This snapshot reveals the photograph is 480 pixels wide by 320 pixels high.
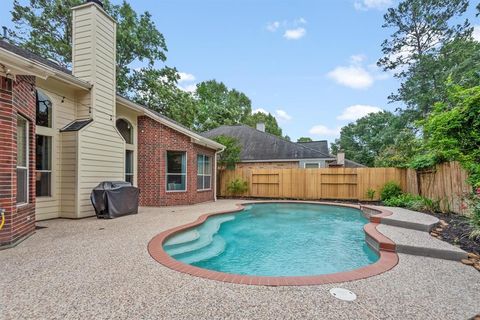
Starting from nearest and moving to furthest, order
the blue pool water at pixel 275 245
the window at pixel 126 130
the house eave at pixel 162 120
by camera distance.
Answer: the blue pool water at pixel 275 245, the house eave at pixel 162 120, the window at pixel 126 130

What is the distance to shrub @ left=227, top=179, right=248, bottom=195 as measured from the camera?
1538 cm

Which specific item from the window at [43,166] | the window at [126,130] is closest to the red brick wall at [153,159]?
the window at [126,130]

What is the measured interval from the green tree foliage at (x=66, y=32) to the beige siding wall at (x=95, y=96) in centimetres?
1060

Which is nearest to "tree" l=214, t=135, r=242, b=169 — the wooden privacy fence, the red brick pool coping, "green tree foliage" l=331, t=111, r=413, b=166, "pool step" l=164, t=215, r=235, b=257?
the wooden privacy fence

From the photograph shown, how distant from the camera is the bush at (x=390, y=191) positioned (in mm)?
12641

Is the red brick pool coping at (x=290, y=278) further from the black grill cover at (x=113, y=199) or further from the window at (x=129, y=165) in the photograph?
the window at (x=129, y=165)

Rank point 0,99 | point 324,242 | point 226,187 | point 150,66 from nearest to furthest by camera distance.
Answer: point 0,99
point 324,242
point 226,187
point 150,66

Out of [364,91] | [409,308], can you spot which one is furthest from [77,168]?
[364,91]

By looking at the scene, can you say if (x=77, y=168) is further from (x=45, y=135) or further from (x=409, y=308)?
(x=409, y=308)

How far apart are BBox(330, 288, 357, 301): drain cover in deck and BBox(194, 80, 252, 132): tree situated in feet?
82.1

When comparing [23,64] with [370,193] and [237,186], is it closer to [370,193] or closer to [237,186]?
[237,186]

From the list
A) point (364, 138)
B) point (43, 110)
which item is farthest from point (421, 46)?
point (43, 110)

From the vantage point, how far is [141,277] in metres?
3.33

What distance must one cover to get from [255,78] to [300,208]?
41.4ft
